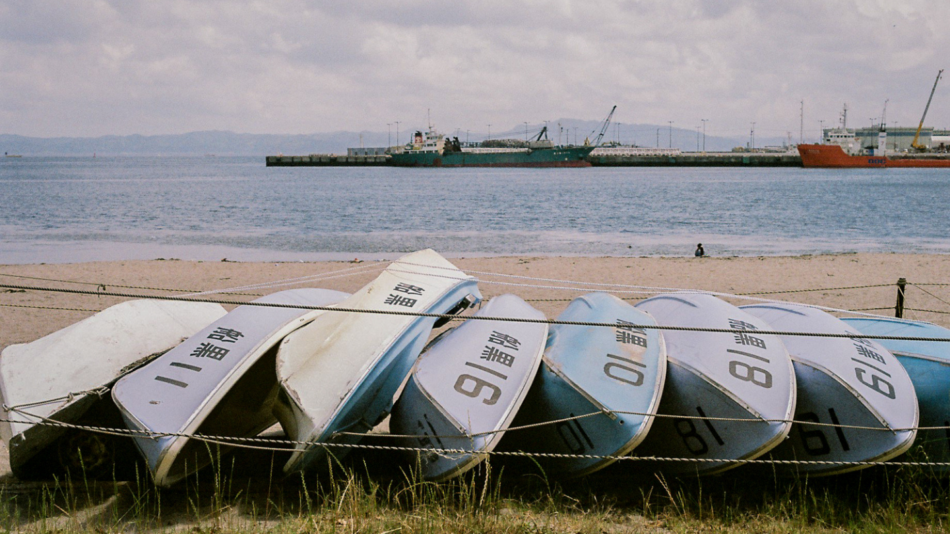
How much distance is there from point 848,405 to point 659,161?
125896 millimetres

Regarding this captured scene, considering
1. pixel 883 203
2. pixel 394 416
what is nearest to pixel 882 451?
pixel 394 416

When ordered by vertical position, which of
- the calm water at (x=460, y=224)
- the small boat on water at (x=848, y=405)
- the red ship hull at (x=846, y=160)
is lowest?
the calm water at (x=460, y=224)

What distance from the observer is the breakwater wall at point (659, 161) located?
11912 cm

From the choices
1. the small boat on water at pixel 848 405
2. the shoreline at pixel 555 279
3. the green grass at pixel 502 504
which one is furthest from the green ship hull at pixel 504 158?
the green grass at pixel 502 504

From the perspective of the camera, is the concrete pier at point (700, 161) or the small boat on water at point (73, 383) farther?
the concrete pier at point (700, 161)

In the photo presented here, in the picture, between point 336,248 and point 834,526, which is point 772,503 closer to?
point 834,526

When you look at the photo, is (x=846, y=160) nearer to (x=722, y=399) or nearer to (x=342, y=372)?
(x=722, y=399)

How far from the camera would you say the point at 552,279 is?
39.6 feet

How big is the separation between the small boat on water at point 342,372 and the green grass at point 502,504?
27 centimetres

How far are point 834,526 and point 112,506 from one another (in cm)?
412

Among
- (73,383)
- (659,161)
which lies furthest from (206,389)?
(659,161)

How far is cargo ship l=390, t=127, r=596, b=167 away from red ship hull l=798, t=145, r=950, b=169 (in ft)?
102

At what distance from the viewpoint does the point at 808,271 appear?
15.3 meters

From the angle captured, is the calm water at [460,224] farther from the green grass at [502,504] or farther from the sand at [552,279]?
the green grass at [502,504]
